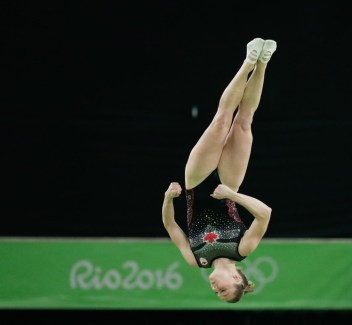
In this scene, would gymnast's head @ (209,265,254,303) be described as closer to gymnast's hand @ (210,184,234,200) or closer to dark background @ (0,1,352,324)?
gymnast's hand @ (210,184,234,200)

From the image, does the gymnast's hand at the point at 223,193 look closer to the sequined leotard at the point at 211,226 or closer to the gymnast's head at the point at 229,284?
the sequined leotard at the point at 211,226

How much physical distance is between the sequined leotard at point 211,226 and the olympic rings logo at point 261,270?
1.86m

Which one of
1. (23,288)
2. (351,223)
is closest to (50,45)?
(23,288)

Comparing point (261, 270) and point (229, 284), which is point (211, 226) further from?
point (261, 270)

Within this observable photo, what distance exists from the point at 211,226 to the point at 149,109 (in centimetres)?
250

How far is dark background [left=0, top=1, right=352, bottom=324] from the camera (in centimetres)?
747

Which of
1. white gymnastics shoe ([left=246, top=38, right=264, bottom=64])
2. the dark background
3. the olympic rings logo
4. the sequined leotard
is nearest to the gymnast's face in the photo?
the sequined leotard

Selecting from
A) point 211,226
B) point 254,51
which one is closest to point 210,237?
point 211,226

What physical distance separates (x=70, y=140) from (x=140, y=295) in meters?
1.63

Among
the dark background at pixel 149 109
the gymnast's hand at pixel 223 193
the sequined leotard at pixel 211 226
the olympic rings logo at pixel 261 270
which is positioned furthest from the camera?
the dark background at pixel 149 109

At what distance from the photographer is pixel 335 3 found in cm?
779

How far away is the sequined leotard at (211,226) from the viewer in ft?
17.1

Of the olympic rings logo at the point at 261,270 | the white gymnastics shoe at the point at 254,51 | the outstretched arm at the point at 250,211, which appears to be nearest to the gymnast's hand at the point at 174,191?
the outstretched arm at the point at 250,211

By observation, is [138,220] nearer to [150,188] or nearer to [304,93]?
[150,188]
